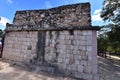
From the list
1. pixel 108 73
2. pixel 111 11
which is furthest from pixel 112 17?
pixel 108 73

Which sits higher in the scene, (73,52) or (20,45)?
(20,45)

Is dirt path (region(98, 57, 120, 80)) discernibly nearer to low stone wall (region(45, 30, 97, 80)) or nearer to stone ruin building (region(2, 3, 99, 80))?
low stone wall (region(45, 30, 97, 80))

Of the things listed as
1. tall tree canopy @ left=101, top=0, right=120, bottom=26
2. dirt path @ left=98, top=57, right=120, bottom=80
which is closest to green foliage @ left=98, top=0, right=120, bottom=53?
tall tree canopy @ left=101, top=0, right=120, bottom=26

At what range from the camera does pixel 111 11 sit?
44.5 feet

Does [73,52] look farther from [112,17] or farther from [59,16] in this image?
[112,17]

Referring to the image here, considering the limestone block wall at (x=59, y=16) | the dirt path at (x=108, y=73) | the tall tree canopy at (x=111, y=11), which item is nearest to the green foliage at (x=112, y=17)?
the tall tree canopy at (x=111, y=11)

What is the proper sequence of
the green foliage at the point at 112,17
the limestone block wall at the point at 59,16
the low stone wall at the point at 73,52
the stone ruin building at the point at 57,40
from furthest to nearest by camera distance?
the green foliage at the point at 112,17
the limestone block wall at the point at 59,16
the stone ruin building at the point at 57,40
the low stone wall at the point at 73,52

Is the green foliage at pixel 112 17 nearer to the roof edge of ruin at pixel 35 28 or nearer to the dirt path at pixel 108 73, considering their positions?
the dirt path at pixel 108 73

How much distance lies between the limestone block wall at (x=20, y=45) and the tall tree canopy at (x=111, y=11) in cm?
991

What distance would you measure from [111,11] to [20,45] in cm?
1051

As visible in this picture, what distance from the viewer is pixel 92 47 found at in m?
5.50

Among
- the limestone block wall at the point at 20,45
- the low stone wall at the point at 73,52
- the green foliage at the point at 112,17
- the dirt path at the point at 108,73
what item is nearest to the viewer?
the low stone wall at the point at 73,52

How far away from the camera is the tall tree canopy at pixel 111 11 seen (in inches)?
527

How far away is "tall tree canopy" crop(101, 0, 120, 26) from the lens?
13.4m
